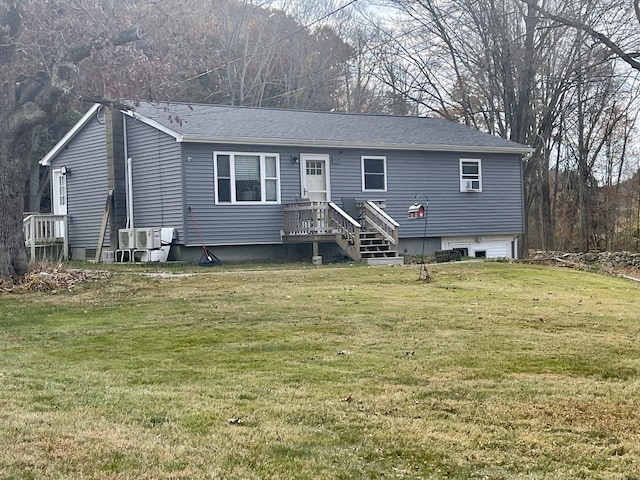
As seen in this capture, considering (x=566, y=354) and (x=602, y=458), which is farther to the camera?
(x=566, y=354)

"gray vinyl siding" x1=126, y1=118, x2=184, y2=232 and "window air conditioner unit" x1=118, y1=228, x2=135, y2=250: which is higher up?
"gray vinyl siding" x1=126, y1=118, x2=184, y2=232

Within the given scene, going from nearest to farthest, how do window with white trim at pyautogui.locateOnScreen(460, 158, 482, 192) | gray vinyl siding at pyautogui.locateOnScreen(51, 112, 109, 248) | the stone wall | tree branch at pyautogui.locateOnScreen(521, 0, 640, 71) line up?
tree branch at pyautogui.locateOnScreen(521, 0, 640, 71), gray vinyl siding at pyautogui.locateOnScreen(51, 112, 109, 248), the stone wall, window with white trim at pyautogui.locateOnScreen(460, 158, 482, 192)

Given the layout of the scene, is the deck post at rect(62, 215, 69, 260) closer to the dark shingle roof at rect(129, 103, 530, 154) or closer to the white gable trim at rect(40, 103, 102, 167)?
the white gable trim at rect(40, 103, 102, 167)

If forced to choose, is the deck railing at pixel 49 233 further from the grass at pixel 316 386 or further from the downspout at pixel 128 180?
the grass at pixel 316 386

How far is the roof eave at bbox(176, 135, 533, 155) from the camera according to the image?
18.9 metres

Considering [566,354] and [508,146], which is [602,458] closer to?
[566,354]

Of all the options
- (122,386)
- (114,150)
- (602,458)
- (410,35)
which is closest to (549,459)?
(602,458)

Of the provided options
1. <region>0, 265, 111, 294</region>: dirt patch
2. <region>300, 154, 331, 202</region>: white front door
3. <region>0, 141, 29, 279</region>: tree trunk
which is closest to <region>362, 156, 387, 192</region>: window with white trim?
<region>300, 154, 331, 202</region>: white front door

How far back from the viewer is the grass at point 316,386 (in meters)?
4.30

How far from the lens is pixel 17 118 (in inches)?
520

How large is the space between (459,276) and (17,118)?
869 cm

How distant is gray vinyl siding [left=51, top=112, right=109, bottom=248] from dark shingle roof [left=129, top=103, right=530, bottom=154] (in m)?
2.25

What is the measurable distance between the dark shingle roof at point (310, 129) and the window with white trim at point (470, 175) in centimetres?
52

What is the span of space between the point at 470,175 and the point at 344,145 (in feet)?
16.2
